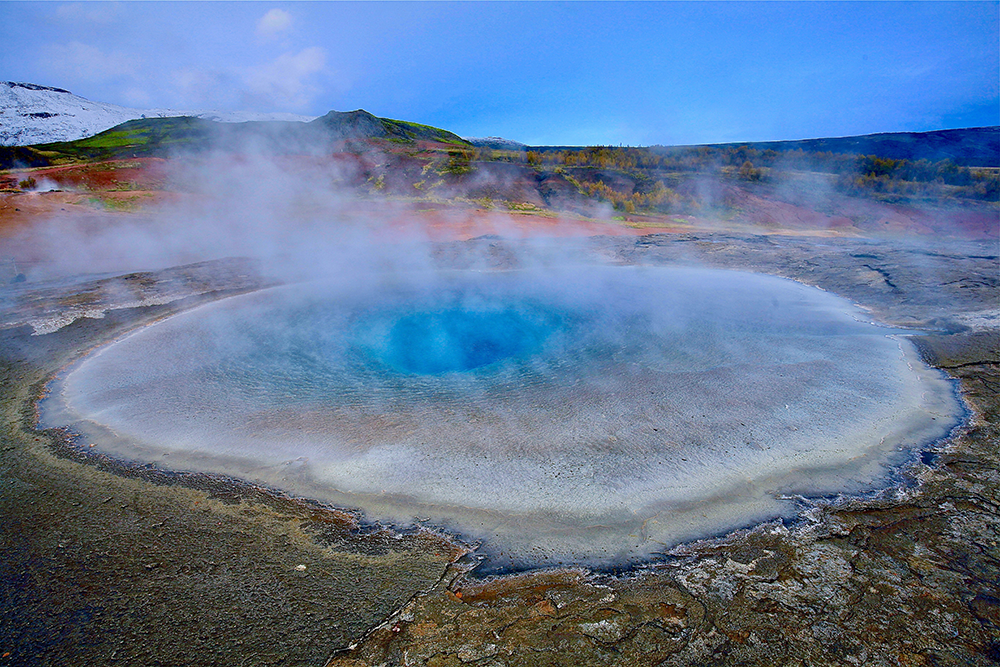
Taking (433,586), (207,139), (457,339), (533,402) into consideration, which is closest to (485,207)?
(457,339)

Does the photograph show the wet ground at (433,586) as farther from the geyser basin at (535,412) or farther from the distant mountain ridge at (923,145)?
the distant mountain ridge at (923,145)

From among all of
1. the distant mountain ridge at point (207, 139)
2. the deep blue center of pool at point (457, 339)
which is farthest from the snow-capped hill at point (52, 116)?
the deep blue center of pool at point (457, 339)

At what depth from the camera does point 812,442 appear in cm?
326

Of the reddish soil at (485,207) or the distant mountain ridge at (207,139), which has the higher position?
the distant mountain ridge at (207,139)

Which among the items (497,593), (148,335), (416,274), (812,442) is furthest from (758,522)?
(416,274)

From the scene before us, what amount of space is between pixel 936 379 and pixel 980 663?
136 inches

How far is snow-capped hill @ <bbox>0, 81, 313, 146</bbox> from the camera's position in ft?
92.7

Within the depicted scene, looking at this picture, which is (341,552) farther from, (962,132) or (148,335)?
(962,132)

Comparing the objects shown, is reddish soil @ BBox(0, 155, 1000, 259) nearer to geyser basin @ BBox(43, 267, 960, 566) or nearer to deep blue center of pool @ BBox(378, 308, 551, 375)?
deep blue center of pool @ BBox(378, 308, 551, 375)

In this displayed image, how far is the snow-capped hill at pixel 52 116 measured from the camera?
2827 cm

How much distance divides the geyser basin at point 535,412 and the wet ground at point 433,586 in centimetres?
20

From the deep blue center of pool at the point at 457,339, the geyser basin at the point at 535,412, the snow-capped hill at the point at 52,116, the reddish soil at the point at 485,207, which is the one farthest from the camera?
the snow-capped hill at the point at 52,116

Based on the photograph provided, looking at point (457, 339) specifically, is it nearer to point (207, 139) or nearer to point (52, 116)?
point (207, 139)

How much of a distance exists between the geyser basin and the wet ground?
20 cm
